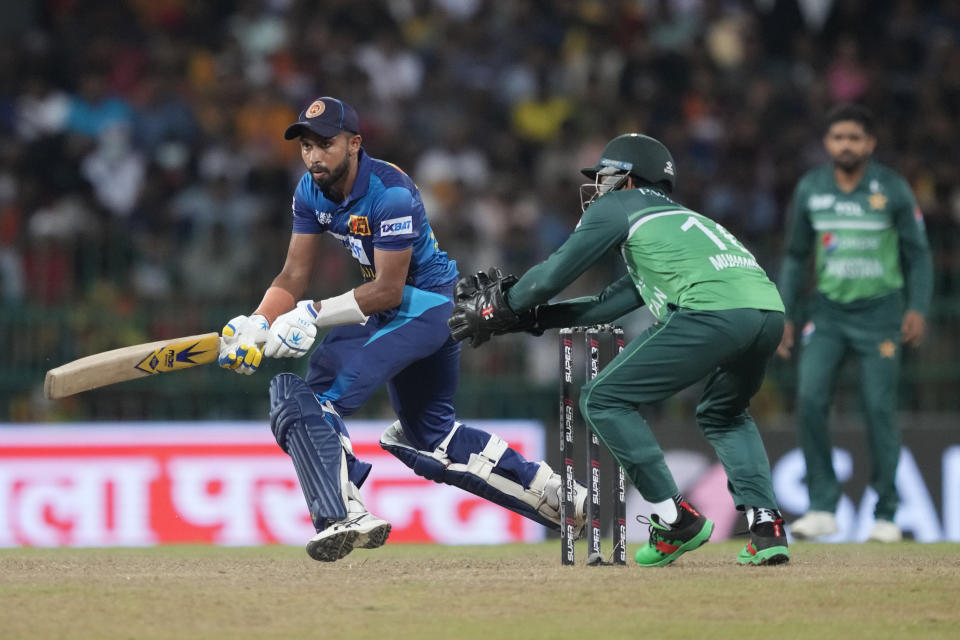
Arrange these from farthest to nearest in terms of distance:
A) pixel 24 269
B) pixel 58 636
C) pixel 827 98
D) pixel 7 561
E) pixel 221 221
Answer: pixel 827 98
pixel 221 221
pixel 24 269
pixel 7 561
pixel 58 636

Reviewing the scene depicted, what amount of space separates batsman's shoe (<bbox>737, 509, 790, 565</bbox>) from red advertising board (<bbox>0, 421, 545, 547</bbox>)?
463 centimetres

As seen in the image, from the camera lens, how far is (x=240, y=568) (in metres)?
7.30

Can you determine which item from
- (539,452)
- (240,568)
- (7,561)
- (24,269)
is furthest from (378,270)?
(24,269)

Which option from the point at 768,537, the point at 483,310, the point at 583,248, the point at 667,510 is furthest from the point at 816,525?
the point at 583,248

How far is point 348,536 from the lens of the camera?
680 cm

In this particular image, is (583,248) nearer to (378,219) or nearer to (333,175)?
(378,219)

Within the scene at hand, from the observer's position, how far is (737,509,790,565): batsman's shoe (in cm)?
699

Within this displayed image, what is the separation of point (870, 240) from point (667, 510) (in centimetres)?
369

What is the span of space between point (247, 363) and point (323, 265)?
18.9 ft

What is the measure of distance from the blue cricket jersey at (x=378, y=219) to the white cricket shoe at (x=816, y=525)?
3134mm

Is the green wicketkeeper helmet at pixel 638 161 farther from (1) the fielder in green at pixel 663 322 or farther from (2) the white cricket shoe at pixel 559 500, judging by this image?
(2) the white cricket shoe at pixel 559 500

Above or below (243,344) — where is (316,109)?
above

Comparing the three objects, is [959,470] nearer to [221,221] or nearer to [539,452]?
[539,452]

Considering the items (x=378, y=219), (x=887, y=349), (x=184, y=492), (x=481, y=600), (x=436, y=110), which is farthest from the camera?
(x=436, y=110)
